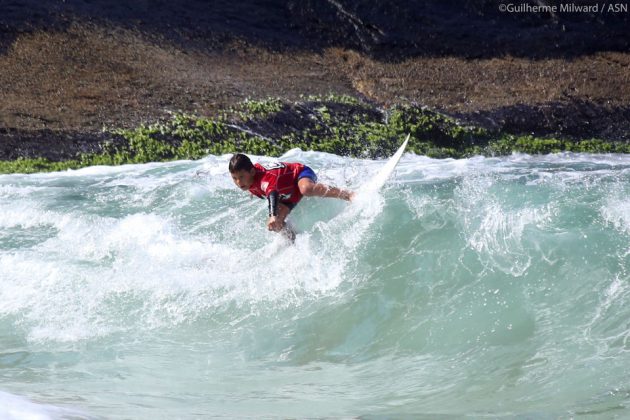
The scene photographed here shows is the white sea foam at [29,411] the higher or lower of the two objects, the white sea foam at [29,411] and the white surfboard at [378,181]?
the lower

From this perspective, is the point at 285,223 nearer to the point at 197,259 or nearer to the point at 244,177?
the point at 244,177

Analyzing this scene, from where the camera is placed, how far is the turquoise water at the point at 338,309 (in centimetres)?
587

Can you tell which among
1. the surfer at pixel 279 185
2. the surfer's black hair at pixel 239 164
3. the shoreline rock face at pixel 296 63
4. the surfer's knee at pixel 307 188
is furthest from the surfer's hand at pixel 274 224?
the shoreline rock face at pixel 296 63

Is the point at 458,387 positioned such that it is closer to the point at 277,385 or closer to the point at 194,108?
the point at 277,385

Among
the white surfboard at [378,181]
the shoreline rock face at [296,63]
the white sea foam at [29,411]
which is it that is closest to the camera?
the white sea foam at [29,411]

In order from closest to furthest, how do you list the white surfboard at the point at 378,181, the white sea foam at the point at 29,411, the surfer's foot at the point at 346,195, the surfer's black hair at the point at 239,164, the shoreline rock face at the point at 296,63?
the white sea foam at the point at 29,411, the surfer's black hair at the point at 239,164, the surfer's foot at the point at 346,195, the white surfboard at the point at 378,181, the shoreline rock face at the point at 296,63

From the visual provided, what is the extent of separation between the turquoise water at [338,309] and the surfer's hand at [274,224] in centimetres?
29

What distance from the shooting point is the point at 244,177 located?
25.7 feet

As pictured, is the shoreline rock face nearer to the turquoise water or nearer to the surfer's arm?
the turquoise water

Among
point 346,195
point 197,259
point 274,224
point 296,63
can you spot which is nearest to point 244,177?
point 274,224

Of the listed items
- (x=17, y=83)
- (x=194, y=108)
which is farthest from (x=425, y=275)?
(x=17, y=83)

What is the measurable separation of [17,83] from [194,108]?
381 cm

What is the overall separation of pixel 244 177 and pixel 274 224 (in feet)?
1.67

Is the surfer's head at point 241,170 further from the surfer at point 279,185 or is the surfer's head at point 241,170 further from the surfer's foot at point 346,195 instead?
the surfer's foot at point 346,195
